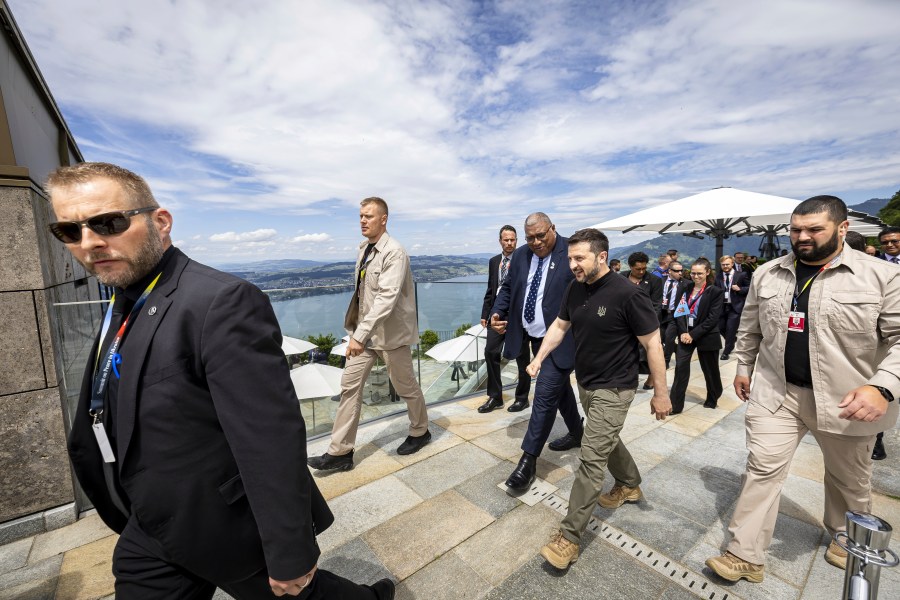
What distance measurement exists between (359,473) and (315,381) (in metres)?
2.14

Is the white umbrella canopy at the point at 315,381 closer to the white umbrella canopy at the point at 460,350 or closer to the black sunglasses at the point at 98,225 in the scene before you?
the white umbrella canopy at the point at 460,350

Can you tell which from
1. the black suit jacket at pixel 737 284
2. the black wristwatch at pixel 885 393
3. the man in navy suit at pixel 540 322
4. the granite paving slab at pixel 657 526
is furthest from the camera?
the black suit jacket at pixel 737 284

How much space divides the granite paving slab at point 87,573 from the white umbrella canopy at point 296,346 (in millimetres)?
2785

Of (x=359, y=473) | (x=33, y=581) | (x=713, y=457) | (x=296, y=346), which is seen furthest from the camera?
(x=296, y=346)

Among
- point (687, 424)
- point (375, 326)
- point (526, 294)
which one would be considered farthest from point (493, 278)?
point (687, 424)

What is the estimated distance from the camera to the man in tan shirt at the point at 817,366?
209 centimetres

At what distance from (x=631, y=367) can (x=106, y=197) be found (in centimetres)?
279

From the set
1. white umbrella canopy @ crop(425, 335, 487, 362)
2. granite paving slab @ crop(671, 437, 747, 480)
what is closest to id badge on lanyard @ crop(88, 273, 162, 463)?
granite paving slab @ crop(671, 437, 747, 480)

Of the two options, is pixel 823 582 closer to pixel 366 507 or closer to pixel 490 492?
pixel 490 492

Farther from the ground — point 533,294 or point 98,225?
point 98,225

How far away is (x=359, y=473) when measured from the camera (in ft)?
11.6

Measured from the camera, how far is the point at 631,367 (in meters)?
2.71

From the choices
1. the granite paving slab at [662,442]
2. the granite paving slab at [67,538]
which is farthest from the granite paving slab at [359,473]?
the granite paving slab at [662,442]

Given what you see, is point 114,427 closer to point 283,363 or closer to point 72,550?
point 283,363
